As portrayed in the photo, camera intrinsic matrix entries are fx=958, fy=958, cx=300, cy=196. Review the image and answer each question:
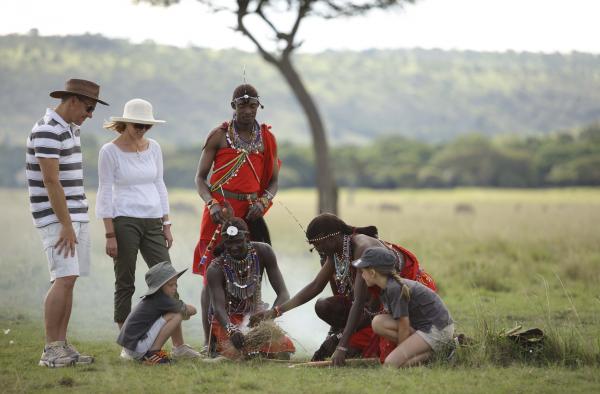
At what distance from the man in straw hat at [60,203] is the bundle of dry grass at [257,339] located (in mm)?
1131

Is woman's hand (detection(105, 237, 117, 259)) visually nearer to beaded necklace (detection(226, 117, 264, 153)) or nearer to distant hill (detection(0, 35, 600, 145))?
beaded necklace (detection(226, 117, 264, 153))

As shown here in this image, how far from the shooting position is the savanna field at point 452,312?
21.9 feet

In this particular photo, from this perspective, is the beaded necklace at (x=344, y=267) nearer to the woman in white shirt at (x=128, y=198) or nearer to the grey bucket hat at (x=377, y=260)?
the grey bucket hat at (x=377, y=260)

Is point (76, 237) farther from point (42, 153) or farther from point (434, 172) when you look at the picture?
point (434, 172)

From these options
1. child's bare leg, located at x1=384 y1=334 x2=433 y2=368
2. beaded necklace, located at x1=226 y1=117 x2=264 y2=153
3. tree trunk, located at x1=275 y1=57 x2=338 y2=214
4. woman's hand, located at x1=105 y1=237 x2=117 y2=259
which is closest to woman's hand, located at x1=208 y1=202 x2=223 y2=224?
beaded necklace, located at x1=226 y1=117 x2=264 y2=153

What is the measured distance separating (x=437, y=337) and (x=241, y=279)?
1.80 m

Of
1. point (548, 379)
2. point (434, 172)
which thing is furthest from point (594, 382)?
point (434, 172)

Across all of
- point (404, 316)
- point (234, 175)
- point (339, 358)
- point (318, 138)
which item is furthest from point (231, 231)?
point (318, 138)

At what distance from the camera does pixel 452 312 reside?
10852 millimetres

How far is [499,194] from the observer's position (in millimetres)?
66438

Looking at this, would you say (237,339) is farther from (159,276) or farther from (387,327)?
(387,327)

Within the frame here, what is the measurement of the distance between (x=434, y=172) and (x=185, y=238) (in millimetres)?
61176

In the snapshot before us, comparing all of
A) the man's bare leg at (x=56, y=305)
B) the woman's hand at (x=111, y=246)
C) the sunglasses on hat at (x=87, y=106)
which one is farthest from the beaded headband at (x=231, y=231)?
the sunglasses on hat at (x=87, y=106)

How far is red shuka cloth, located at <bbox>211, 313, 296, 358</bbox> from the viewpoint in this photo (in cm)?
783
